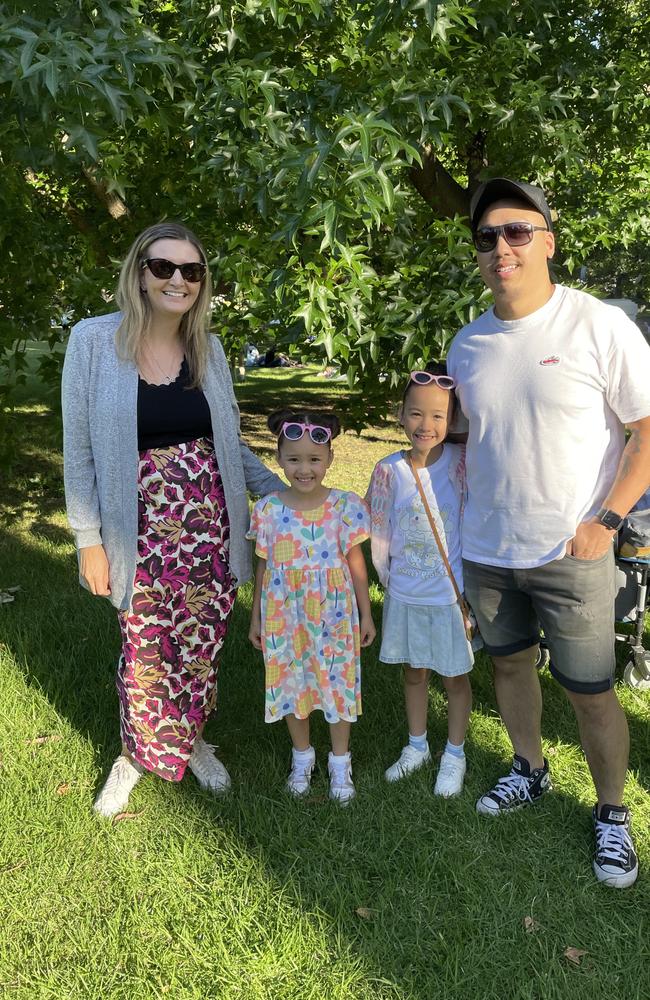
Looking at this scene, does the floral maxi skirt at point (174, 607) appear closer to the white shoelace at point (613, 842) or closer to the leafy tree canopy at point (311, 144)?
the leafy tree canopy at point (311, 144)

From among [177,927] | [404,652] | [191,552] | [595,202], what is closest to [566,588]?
[404,652]

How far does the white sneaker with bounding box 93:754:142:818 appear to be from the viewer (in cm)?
291

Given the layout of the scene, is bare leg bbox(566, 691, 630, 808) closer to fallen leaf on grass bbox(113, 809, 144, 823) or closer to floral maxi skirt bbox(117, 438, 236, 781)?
floral maxi skirt bbox(117, 438, 236, 781)

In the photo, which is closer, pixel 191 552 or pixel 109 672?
pixel 191 552

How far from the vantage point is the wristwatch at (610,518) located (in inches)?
89.1

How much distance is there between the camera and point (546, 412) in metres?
2.26

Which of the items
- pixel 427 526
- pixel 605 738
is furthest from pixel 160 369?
pixel 605 738

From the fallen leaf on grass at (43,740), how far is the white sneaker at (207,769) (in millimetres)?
665

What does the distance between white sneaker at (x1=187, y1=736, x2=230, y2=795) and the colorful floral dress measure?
0.40m

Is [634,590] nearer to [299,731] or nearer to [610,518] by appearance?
[610,518]

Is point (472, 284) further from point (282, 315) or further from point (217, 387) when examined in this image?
point (217, 387)

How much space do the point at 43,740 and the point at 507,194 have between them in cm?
286

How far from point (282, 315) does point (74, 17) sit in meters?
1.29

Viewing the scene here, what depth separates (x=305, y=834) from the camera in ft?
9.04
